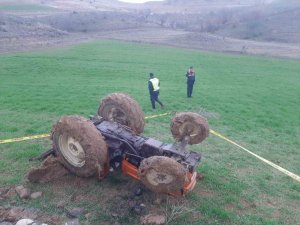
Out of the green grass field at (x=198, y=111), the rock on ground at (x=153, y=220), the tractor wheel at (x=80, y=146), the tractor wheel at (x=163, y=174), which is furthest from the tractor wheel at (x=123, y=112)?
the rock on ground at (x=153, y=220)

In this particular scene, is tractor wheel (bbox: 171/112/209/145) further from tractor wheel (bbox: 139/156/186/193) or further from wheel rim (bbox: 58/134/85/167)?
wheel rim (bbox: 58/134/85/167)

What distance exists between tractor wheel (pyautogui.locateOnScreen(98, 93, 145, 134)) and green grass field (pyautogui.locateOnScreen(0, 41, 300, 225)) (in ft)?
4.71

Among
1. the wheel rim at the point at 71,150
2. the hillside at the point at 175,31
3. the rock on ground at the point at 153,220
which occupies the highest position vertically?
the wheel rim at the point at 71,150

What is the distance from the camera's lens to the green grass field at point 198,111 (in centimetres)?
784

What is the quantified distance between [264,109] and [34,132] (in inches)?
394

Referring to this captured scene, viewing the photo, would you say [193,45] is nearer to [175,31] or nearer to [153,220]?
[175,31]

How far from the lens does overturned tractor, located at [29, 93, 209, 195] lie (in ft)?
22.3

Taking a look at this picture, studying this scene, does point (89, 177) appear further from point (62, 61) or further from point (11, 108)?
point (62, 61)

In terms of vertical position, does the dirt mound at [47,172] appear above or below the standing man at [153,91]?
above

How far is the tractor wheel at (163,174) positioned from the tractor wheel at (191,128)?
1.87 metres

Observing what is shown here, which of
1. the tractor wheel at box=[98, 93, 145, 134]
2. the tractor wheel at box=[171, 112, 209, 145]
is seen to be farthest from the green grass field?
A: the tractor wheel at box=[98, 93, 145, 134]

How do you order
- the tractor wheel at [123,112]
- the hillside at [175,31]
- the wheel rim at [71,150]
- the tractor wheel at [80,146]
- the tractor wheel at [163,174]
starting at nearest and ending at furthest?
1. the tractor wheel at [163,174]
2. the tractor wheel at [80,146]
3. the wheel rim at [71,150]
4. the tractor wheel at [123,112]
5. the hillside at [175,31]

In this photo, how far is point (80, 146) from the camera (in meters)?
7.49

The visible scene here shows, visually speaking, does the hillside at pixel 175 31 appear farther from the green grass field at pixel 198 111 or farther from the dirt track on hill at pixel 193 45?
the green grass field at pixel 198 111
